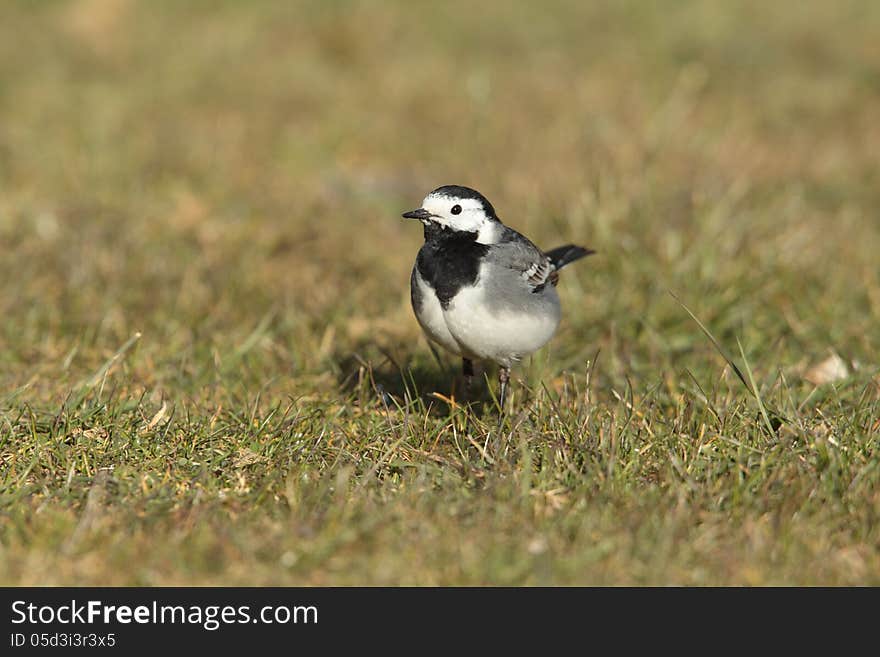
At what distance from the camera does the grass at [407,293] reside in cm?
366

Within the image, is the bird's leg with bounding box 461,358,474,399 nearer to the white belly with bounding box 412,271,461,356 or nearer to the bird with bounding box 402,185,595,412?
the bird with bounding box 402,185,595,412

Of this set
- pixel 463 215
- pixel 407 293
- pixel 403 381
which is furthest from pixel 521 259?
pixel 407 293

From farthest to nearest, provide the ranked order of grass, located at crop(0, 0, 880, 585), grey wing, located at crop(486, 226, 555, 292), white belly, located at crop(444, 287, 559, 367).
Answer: grey wing, located at crop(486, 226, 555, 292) < white belly, located at crop(444, 287, 559, 367) < grass, located at crop(0, 0, 880, 585)

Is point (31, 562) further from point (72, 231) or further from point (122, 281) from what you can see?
point (72, 231)

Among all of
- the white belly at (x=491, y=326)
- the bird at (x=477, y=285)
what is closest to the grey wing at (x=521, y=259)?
the bird at (x=477, y=285)

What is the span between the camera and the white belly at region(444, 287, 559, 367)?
4301 mm

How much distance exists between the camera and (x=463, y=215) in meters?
4.52

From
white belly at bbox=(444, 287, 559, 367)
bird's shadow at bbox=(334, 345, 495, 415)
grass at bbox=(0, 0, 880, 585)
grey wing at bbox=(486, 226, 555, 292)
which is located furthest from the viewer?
bird's shadow at bbox=(334, 345, 495, 415)

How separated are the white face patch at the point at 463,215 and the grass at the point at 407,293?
699 millimetres

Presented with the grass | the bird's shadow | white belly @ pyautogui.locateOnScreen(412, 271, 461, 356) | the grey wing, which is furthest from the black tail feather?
white belly @ pyautogui.locateOnScreen(412, 271, 461, 356)

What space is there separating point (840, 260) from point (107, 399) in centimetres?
467

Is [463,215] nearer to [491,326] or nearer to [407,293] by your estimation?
[491,326]

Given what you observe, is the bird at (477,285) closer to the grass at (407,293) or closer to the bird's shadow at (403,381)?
the grass at (407,293)

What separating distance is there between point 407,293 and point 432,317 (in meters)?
2.06
